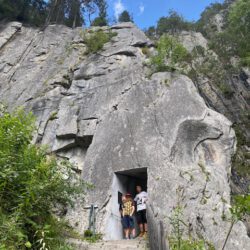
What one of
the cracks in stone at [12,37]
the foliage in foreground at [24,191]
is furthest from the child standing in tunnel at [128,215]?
the cracks in stone at [12,37]

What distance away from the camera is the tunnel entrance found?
35.5ft

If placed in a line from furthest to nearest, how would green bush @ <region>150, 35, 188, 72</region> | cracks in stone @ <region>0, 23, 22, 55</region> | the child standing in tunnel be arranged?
cracks in stone @ <region>0, 23, 22, 55</region> → green bush @ <region>150, 35, 188, 72</region> → the child standing in tunnel

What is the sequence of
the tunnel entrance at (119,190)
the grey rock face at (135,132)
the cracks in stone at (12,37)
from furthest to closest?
1. the cracks in stone at (12,37)
2. the tunnel entrance at (119,190)
3. the grey rock face at (135,132)

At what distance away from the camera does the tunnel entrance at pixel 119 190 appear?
35.5 ft

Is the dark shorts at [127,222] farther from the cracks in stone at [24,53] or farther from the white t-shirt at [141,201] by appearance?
the cracks in stone at [24,53]

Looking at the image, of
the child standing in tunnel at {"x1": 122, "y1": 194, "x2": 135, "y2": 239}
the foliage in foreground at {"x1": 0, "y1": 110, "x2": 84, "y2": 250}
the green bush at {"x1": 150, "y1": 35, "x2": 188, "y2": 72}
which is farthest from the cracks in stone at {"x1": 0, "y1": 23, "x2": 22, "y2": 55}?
the foliage in foreground at {"x1": 0, "y1": 110, "x2": 84, "y2": 250}

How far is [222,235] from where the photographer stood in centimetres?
932

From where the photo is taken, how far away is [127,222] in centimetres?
1075

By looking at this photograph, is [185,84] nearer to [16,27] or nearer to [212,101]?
[212,101]

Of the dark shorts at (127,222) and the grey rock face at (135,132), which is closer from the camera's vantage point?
the grey rock face at (135,132)

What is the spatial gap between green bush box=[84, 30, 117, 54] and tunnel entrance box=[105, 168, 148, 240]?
32.3 feet

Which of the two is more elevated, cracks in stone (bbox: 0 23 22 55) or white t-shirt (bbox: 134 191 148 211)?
cracks in stone (bbox: 0 23 22 55)

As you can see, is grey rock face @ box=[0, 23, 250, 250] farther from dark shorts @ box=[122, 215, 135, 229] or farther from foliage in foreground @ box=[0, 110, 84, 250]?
foliage in foreground @ box=[0, 110, 84, 250]

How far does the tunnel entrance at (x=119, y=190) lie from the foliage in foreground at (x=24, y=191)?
381 cm
